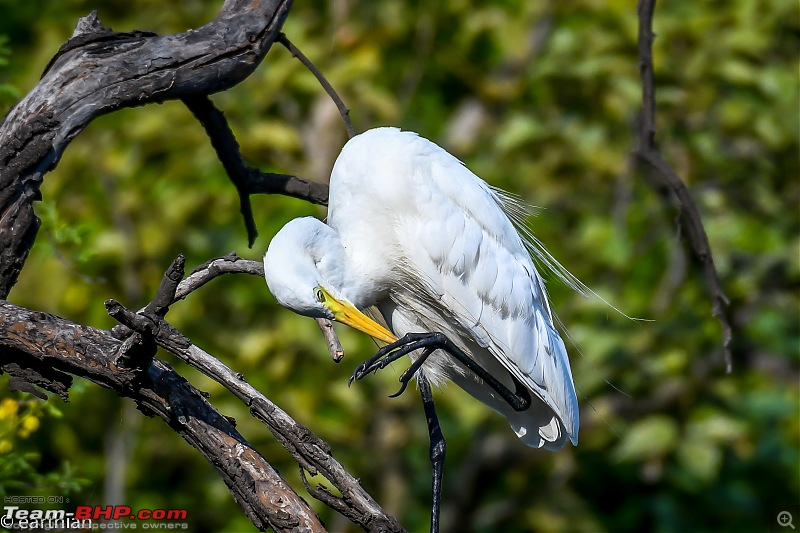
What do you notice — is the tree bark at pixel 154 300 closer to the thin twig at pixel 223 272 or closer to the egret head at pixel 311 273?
the thin twig at pixel 223 272

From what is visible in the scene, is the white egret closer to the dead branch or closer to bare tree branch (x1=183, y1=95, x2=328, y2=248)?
bare tree branch (x1=183, y1=95, x2=328, y2=248)

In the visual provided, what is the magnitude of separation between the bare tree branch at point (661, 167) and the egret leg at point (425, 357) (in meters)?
0.61

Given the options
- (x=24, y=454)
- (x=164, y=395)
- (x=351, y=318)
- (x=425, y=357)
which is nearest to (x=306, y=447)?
(x=164, y=395)

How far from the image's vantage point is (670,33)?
4711mm

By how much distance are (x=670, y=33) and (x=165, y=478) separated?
3.25 metres

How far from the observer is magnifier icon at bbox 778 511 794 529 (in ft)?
14.1

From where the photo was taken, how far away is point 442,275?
106 inches

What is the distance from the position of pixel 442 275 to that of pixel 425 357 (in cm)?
27

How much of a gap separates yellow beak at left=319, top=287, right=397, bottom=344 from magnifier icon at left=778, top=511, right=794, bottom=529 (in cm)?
276

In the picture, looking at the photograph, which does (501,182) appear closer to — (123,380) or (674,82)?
(674,82)

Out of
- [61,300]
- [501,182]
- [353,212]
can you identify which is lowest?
[353,212]

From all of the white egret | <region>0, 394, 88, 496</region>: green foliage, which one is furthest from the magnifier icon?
<region>0, 394, 88, 496</region>: green foliage

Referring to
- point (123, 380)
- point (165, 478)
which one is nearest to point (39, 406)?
point (123, 380)

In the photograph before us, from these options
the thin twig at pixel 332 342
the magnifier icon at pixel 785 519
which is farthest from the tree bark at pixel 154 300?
the magnifier icon at pixel 785 519
